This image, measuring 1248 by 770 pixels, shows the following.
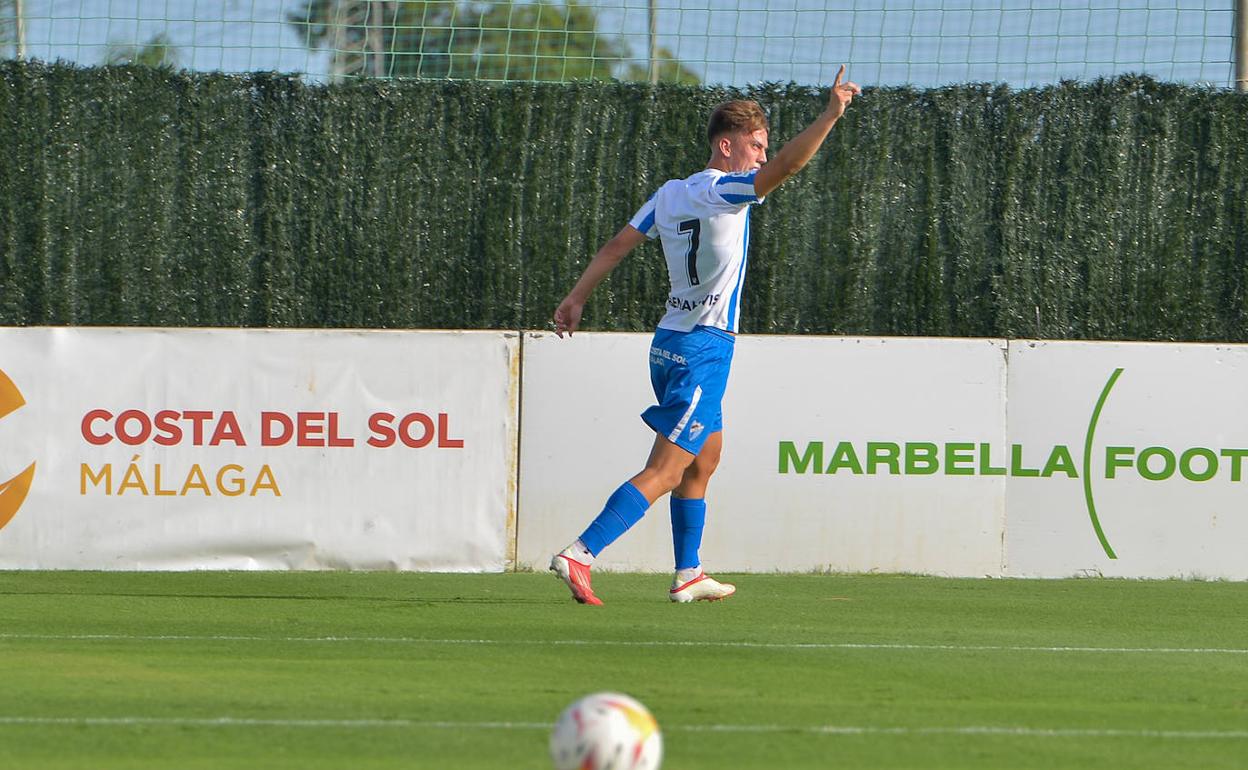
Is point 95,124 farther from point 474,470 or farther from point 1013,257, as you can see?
point 1013,257

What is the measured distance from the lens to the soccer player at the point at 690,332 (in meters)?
7.26

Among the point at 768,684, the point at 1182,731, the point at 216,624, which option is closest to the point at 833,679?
the point at 768,684

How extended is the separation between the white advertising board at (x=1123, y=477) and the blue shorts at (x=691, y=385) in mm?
2713

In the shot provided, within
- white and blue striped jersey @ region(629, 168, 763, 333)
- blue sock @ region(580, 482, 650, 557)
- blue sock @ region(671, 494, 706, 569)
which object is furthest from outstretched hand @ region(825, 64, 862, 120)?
blue sock @ region(671, 494, 706, 569)

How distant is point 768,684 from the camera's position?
211 inches

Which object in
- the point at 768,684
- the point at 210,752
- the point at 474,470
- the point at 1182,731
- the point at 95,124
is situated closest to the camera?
the point at 210,752

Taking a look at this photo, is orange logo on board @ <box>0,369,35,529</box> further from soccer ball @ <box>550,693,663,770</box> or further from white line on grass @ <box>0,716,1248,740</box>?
soccer ball @ <box>550,693,663,770</box>

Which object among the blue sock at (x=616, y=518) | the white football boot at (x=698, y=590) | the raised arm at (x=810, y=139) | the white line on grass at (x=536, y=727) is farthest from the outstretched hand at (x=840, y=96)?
the white line on grass at (x=536, y=727)

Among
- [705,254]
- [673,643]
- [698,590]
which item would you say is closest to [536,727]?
[673,643]

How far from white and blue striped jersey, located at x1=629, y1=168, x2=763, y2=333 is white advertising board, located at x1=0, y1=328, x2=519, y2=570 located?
6.97ft

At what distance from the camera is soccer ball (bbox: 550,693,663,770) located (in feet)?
11.8

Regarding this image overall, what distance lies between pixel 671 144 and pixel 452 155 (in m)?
1.36

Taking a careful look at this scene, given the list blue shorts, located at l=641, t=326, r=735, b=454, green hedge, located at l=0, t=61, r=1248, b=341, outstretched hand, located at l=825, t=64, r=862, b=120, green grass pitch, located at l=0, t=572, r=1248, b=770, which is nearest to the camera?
green grass pitch, located at l=0, t=572, r=1248, b=770

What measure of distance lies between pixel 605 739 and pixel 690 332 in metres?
3.98
